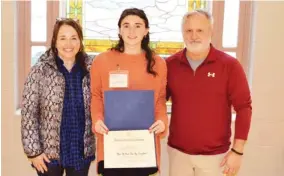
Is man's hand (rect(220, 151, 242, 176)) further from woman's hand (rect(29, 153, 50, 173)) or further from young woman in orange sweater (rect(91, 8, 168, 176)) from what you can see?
woman's hand (rect(29, 153, 50, 173))

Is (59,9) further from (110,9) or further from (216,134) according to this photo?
(216,134)

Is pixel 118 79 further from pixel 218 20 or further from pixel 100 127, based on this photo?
pixel 218 20

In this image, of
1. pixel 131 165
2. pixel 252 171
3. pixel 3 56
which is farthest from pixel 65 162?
pixel 252 171

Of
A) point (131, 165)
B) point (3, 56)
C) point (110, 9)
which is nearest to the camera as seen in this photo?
point (131, 165)

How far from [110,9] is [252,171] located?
1.76 m

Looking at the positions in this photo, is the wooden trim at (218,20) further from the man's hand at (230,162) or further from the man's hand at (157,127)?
the man's hand at (157,127)

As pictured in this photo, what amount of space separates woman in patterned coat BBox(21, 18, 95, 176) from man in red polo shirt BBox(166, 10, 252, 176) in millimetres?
517

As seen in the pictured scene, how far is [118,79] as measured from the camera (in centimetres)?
191

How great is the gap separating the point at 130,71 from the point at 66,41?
382 mm

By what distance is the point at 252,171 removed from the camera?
302 centimetres

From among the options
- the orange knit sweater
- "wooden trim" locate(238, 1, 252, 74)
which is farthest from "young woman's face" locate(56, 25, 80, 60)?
"wooden trim" locate(238, 1, 252, 74)

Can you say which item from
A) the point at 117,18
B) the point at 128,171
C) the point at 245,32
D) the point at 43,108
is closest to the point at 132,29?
the point at 43,108

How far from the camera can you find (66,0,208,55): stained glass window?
9.70 feet

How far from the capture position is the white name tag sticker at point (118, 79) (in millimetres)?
1905
